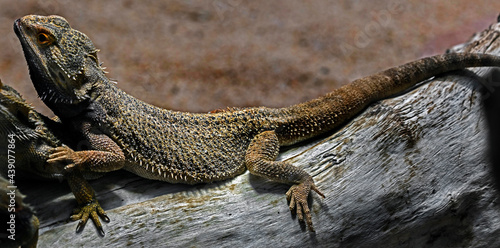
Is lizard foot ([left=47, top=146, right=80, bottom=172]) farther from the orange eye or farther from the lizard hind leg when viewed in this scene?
the lizard hind leg

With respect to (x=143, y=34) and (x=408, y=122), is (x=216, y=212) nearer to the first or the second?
(x=408, y=122)

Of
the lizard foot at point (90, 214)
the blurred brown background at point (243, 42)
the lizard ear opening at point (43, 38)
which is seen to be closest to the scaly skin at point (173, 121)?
the lizard ear opening at point (43, 38)

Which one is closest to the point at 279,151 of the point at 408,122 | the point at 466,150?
the point at 408,122

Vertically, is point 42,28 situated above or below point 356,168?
above

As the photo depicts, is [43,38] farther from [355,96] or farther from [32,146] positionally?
[355,96]

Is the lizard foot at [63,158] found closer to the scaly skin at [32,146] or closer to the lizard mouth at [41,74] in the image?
→ the scaly skin at [32,146]

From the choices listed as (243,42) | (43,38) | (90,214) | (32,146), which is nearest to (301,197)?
(90,214)

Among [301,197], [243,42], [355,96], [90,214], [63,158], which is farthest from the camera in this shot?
[243,42]
